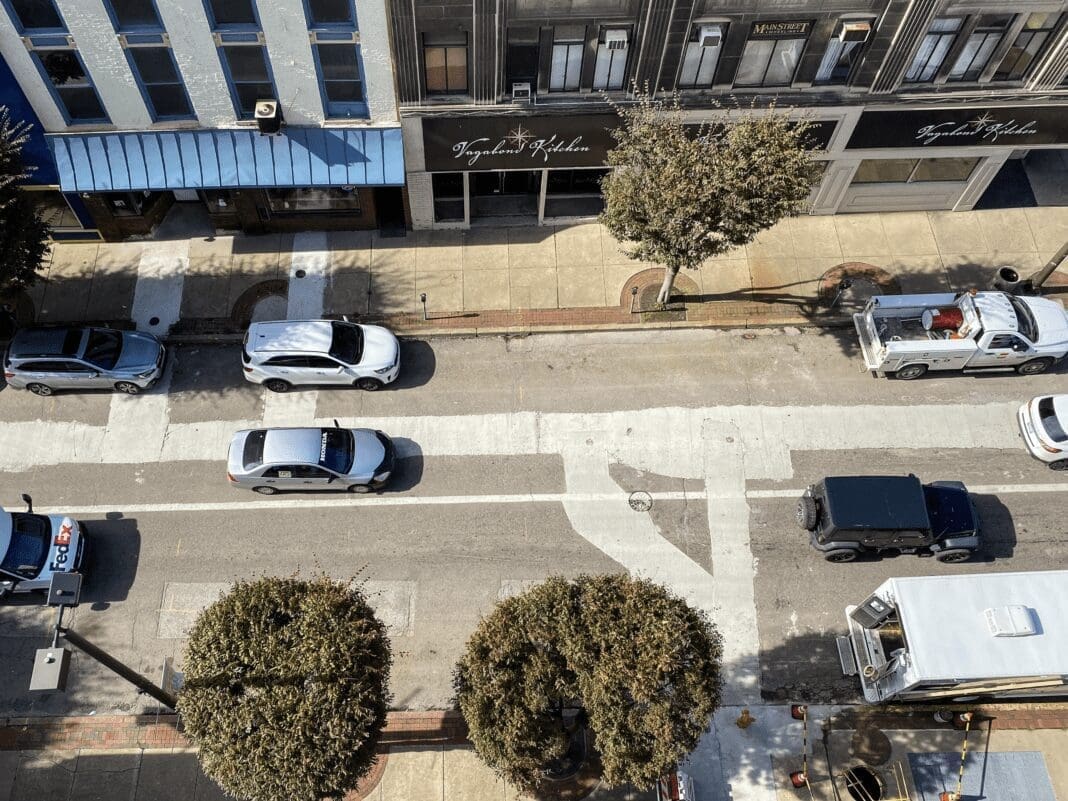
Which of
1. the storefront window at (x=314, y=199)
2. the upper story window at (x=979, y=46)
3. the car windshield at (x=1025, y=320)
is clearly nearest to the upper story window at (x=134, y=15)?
the storefront window at (x=314, y=199)

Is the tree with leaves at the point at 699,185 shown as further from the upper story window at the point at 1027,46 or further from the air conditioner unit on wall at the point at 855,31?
the upper story window at the point at 1027,46

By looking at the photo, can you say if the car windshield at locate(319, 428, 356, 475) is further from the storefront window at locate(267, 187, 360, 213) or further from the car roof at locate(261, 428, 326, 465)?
the storefront window at locate(267, 187, 360, 213)

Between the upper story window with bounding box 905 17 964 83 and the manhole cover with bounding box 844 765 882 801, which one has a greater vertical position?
the upper story window with bounding box 905 17 964 83

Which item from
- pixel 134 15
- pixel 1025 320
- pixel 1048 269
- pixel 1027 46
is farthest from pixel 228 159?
pixel 1048 269

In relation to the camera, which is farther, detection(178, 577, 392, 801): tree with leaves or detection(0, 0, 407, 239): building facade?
detection(0, 0, 407, 239): building facade

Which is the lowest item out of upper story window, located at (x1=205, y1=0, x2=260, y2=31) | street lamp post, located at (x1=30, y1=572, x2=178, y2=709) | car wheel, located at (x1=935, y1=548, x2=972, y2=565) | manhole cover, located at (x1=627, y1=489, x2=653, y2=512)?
street lamp post, located at (x1=30, y1=572, x2=178, y2=709)

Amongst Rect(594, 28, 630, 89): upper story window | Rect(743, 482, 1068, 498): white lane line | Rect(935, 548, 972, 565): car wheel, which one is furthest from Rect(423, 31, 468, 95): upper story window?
Rect(935, 548, 972, 565): car wheel
